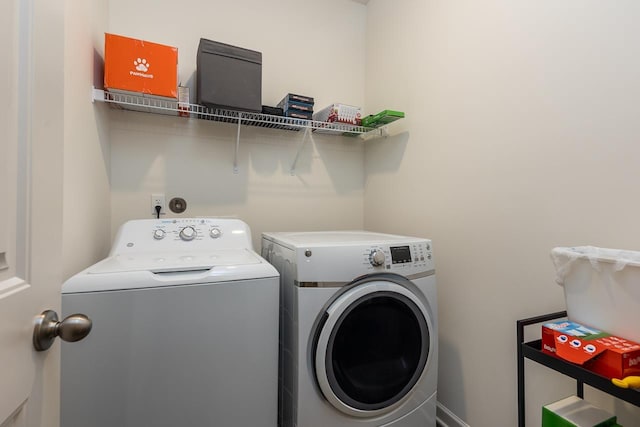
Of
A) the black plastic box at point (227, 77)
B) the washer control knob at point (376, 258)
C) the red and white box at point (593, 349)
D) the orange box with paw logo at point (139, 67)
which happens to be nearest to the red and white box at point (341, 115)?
the black plastic box at point (227, 77)

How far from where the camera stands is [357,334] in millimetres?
1255

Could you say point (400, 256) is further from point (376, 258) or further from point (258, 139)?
point (258, 139)

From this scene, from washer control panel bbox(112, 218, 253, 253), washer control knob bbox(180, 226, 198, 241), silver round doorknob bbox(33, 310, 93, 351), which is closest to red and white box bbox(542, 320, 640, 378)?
silver round doorknob bbox(33, 310, 93, 351)

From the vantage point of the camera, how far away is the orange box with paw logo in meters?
1.34

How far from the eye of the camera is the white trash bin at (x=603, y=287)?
0.73 meters

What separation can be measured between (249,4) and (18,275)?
6.64ft

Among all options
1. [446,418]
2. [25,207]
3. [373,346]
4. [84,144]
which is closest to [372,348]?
[373,346]

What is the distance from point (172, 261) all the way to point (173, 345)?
0.98 feet

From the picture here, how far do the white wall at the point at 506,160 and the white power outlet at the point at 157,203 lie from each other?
1.38 m

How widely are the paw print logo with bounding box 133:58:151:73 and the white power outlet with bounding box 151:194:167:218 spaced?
65 centimetres

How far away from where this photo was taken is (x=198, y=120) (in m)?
1.82

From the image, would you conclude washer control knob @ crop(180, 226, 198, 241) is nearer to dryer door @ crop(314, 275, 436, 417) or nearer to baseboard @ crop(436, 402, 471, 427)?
dryer door @ crop(314, 275, 436, 417)

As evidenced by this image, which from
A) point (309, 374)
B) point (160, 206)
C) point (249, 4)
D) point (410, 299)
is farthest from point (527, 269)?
point (249, 4)

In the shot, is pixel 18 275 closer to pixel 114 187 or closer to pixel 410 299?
pixel 410 299
